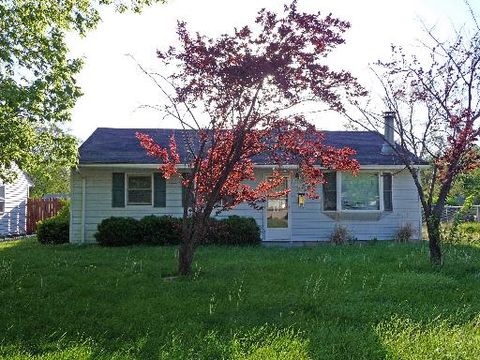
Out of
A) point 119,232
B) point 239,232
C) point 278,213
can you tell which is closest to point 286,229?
point 278,213

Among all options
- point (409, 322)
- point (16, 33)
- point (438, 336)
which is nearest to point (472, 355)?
point (438, 336)

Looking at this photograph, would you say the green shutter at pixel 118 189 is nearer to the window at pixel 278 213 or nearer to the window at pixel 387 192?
the window at pixel 278 213

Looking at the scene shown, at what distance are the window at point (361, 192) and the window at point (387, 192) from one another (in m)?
0.29

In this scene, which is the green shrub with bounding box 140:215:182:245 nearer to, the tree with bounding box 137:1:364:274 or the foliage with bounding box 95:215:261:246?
the foliage with bounding box 95:215:261:246

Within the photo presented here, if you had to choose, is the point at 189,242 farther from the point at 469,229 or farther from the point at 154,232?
the point at 154,232

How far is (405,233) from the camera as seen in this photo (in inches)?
607

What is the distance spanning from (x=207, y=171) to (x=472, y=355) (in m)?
5.26

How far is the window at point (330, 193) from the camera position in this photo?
1564 centimetres

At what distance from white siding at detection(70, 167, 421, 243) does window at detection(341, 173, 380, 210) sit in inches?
19.6

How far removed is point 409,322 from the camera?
5277 millimetres

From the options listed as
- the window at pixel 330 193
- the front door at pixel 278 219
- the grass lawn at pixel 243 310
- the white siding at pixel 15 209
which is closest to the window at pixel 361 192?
the window at pixel 330 193

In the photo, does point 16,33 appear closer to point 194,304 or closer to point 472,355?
point 194,304

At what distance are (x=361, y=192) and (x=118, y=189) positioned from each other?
7676mm

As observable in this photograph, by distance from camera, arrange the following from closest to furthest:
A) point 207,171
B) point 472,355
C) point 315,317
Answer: point 472,355
point 315,317
point 207,171
